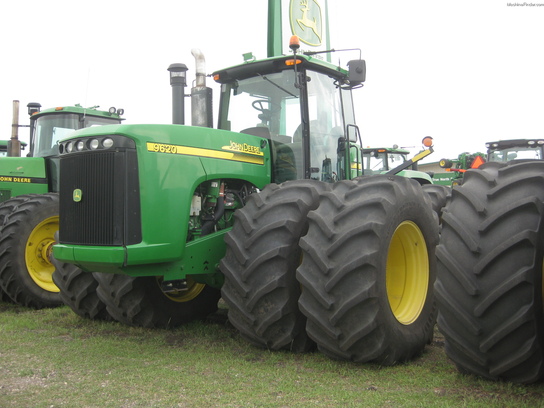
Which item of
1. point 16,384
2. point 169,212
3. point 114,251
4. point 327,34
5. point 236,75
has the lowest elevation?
point 16,384

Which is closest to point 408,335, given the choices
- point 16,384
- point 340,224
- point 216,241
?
point 340,224

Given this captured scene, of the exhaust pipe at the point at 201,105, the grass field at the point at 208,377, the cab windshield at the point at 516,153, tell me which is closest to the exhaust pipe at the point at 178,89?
the exhaust pipe at the point at 201,105

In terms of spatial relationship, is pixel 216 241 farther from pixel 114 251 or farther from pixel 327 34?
pixel 327 34

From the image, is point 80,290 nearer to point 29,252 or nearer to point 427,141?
point 29,252

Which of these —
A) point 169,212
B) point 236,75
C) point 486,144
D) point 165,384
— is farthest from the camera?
point 486,144

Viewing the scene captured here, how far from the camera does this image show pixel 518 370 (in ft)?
10.5

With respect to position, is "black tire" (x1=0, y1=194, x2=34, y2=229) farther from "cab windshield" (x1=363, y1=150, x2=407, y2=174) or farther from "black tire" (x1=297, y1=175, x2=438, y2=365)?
"cab windshield" (x1=363, y1=150, x2=407, y2=174)

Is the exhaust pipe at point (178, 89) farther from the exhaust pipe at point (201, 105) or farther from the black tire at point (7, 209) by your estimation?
the black tire at point (7, 209)

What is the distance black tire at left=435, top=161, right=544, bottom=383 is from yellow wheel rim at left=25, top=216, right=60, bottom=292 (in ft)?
17.0

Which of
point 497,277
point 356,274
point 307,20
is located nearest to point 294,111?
point 307,20

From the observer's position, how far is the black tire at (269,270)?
4.23 m

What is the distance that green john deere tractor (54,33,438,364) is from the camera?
3.95 metres

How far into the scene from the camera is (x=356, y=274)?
389 centimetres

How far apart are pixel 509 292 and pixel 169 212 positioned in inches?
98.6
